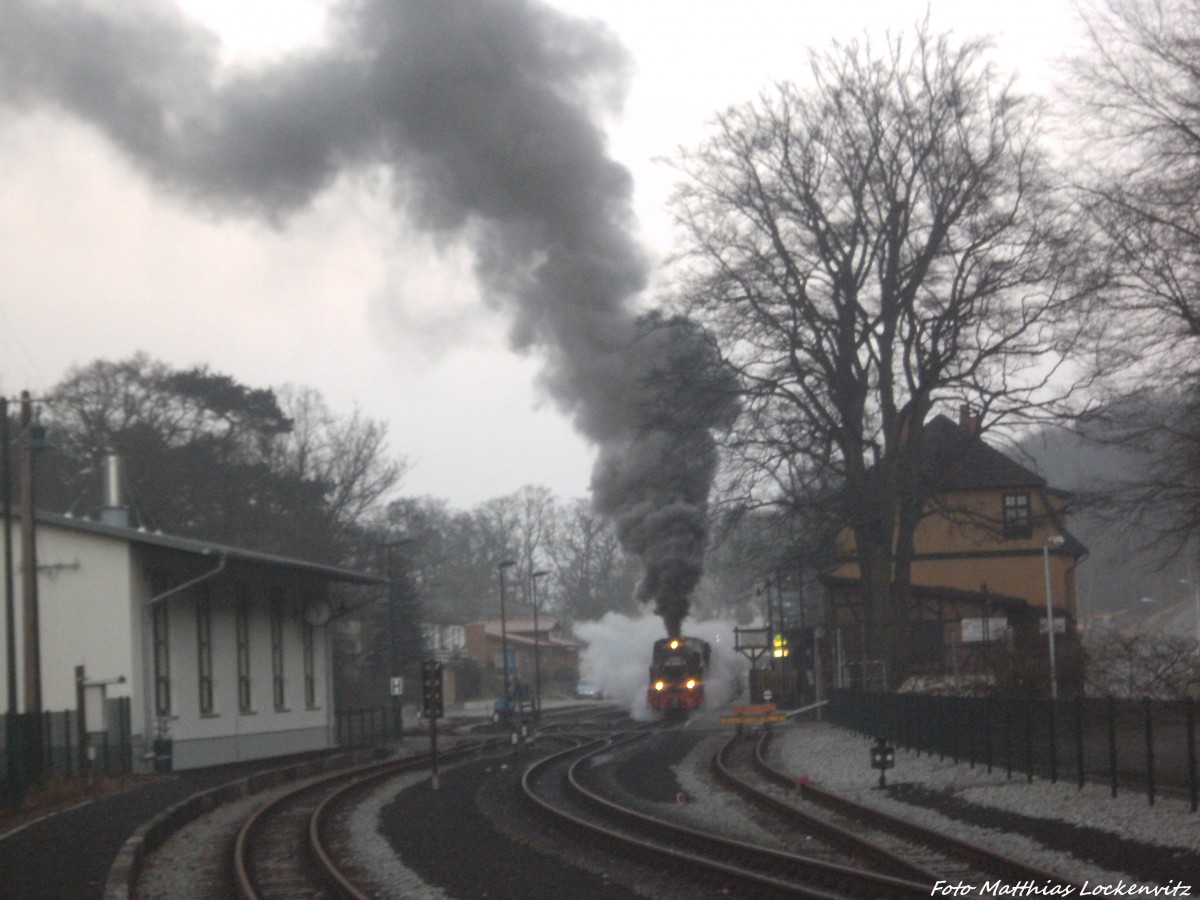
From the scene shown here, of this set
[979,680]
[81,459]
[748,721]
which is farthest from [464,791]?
[81,459]

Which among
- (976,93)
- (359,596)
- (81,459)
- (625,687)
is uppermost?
(976,93)

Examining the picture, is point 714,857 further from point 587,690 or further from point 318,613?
point 587,690

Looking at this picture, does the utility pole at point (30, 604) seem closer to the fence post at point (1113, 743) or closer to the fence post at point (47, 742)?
the fence post at point (47, 742)

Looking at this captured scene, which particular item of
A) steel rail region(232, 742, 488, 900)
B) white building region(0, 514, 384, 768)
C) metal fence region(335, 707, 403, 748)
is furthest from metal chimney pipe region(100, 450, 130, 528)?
steel rail region(232, 742, 488, 900)

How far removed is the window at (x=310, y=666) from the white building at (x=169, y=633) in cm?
164

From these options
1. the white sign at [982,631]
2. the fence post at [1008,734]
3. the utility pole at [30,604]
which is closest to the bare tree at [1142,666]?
the white sign at [982,631]

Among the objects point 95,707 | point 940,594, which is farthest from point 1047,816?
point 940,594

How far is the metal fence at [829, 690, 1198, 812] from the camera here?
15.8 m

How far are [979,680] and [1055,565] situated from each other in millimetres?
24681

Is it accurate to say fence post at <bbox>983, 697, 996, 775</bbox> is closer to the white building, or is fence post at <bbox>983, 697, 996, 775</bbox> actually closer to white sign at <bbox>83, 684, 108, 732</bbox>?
the white building

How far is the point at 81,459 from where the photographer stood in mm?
53688

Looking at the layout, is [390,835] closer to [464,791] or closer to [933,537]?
[464,791]

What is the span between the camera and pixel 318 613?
125ft

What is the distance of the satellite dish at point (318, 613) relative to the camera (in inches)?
1495
